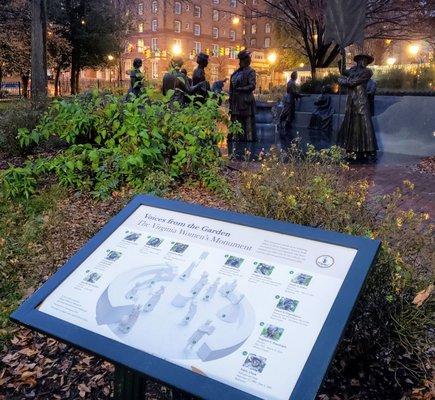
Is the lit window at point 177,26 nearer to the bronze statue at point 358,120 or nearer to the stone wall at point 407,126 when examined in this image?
the stone wall at point 407,126

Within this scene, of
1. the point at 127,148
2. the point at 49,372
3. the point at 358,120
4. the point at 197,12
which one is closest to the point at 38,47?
the point at 358,120

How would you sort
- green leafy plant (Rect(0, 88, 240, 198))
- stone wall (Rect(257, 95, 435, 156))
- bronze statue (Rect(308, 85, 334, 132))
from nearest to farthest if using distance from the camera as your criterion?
green leafy plant (Rect(0, 88, 240, 198)), stone wall (Rect(257, 95, 435, 156)), bronze statue (Rect(308, 85, 334, 132))

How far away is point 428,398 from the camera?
2717mm

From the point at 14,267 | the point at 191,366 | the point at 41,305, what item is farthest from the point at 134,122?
the point at 191,366

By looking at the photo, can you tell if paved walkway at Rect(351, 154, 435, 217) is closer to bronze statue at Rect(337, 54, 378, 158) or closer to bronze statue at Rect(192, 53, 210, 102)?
bronze statue at Rect(337, 54, 378, 158)

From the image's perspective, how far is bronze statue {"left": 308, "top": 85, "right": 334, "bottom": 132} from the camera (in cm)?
1736

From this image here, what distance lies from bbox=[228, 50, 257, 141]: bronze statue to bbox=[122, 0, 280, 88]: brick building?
2296 inches

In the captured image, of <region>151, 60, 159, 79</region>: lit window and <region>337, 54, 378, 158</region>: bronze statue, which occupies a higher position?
<region>151, 60, 159, 79</region>: lit window

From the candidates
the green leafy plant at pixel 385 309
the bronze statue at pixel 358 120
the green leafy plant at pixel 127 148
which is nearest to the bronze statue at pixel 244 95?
the bronze statue at pixel 358 120

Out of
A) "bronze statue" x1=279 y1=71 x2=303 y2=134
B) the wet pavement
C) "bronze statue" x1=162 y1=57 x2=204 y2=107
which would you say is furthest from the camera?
"bronze statue" x1=279 y1=71 x2=303 y2=134

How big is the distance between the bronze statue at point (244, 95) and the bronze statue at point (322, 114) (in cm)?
568

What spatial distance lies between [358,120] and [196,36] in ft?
238

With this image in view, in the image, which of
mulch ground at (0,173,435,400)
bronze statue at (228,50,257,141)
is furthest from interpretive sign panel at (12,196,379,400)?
bronze statue at (228,50,257,141)

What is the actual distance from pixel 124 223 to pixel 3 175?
4.80m
